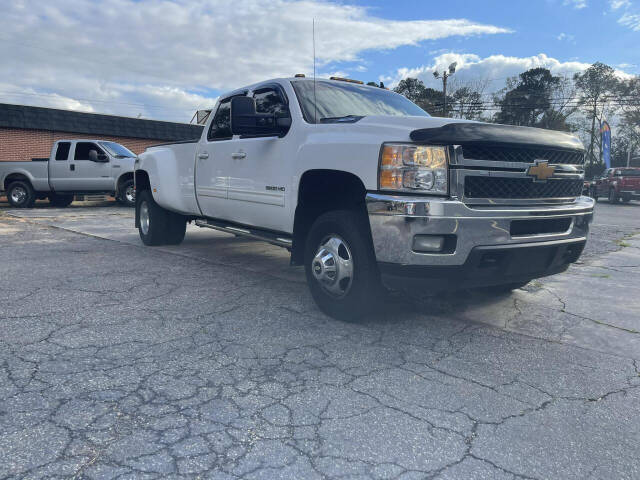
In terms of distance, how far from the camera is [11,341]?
3598mm

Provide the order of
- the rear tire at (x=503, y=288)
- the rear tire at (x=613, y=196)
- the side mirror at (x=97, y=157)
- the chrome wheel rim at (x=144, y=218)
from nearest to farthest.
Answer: the rear tire at (x=503, y=288) < the chrome wheel rim at (x=144, y=218) < the side mirror at (x=97, y=157) < the rear tire at (x=613, y=196)

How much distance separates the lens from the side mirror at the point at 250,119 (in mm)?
4410

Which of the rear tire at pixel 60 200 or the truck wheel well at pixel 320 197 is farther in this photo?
the rear tire at pixel 60 200

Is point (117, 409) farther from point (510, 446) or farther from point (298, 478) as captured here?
point (510, 446)

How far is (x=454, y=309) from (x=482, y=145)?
5.31 ft

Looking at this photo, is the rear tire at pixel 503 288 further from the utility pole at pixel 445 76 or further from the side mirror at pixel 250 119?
the utility pole at pixel 445 76

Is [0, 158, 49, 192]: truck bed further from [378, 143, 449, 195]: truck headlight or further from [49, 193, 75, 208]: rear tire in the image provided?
[378, 143, 449, 195]: truck headlight

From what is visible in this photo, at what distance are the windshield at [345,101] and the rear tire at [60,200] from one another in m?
13.7

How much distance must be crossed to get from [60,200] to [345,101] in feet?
→ 48.1

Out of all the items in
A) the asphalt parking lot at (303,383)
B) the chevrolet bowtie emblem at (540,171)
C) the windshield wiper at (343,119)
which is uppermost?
the windshield wiper at (343,119)

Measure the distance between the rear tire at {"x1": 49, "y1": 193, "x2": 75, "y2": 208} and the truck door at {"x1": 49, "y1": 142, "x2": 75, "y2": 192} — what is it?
2.00ft

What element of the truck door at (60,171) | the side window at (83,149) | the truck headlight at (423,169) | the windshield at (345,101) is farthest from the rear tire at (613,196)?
the truck headlight at (423,169)

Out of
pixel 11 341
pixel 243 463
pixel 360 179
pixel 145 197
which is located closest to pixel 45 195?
pixel 145 197

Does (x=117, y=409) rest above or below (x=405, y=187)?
below
